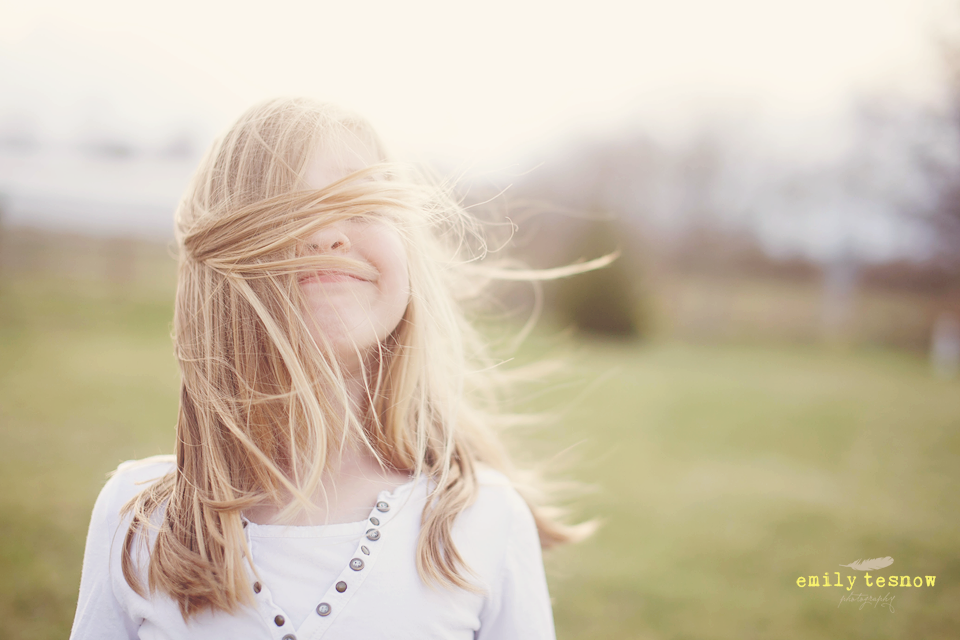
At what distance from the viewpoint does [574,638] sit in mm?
3412

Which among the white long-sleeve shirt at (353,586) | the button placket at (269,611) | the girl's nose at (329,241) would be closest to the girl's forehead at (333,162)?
the girl's nose at (329,241)

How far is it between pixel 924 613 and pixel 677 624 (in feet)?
5.38

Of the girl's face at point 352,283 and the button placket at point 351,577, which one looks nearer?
the button placket at point 351,577

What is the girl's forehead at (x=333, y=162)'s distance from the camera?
4.45 feet

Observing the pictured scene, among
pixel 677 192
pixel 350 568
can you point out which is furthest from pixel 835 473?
pixel 677 192

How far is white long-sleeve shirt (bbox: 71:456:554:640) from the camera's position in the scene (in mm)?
1209

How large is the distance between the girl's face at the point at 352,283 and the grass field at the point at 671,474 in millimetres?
697

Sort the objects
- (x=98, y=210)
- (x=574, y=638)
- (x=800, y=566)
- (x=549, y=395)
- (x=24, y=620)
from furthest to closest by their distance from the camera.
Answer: (x=98, y=210)
(x=549, y=395)
(x=800, y=566)
(x=574, y=638)
(x=24, y=620)

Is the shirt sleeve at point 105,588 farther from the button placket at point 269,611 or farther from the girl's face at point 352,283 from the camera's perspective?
the girl's face at point 352,283

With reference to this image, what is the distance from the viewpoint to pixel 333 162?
1386 mm

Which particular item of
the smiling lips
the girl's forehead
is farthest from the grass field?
the girl's forehead

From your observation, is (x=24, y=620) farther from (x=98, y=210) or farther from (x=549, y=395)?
(x=98, y=210)

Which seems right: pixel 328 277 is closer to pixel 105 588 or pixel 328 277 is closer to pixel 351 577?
pixel 351 577

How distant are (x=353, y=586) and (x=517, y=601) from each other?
39 cm
